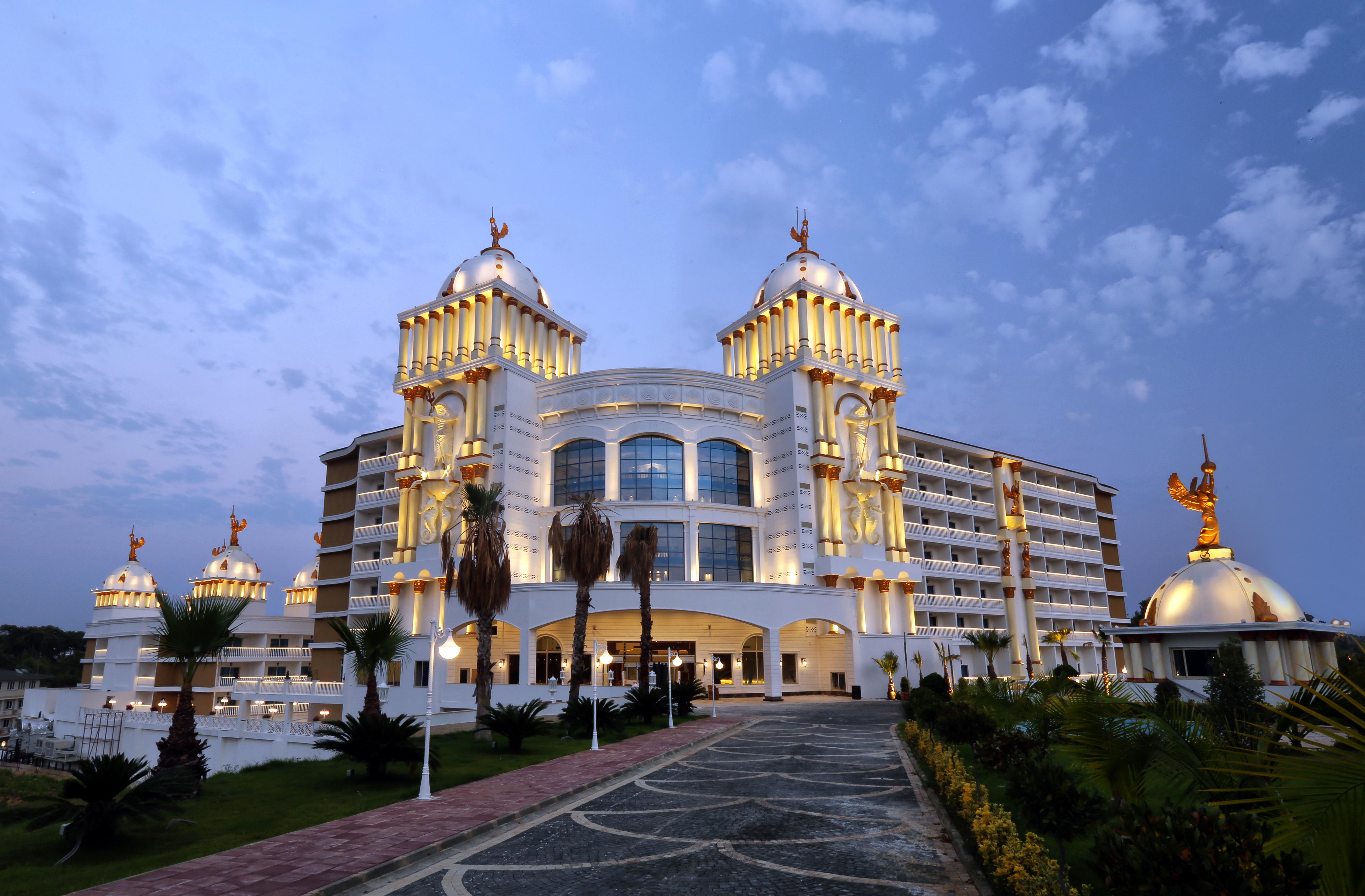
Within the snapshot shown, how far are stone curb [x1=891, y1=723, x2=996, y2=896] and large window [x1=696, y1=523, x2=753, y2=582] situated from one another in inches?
1318

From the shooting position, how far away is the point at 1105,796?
45.1 ft

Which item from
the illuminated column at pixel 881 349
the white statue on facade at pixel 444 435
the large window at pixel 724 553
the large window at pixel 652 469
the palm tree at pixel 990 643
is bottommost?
the palm tree at pixel 990 643

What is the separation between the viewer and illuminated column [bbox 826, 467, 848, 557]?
54156mm

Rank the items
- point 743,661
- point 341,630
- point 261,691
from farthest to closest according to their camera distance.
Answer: point 743,661, point 261,691, point 341,630

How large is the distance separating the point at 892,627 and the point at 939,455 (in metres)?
19.9

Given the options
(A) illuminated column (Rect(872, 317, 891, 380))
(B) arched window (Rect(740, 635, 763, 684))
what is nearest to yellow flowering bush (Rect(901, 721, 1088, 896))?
(B) arched window (Rect(740, 635, 763, 684))

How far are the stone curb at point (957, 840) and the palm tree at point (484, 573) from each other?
1659cm

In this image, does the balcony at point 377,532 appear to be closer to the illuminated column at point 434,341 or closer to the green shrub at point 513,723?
the illuminated column at point 434,341

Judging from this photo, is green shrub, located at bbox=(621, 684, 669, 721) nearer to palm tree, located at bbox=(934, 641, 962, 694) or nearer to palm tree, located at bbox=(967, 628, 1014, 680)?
palm tree, located at bbox=(967, 628, 1014, 680)

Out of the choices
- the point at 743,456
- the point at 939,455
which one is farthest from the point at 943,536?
the point at 743,456

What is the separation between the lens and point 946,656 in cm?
A: 5556

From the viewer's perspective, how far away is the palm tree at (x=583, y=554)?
115 feet

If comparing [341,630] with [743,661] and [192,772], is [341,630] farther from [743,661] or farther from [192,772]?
[743,661]

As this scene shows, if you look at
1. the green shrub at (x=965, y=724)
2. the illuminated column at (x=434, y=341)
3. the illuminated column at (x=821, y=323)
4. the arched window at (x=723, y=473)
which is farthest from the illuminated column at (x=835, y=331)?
the green shrub at (x=965, y=724)
